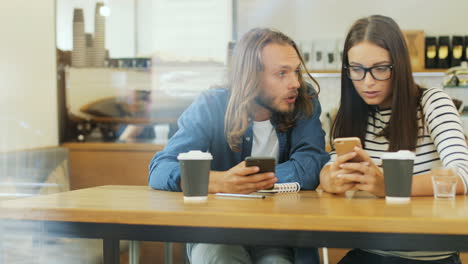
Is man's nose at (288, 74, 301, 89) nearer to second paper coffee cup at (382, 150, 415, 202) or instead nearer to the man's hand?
the man's hand

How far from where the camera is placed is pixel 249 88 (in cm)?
148

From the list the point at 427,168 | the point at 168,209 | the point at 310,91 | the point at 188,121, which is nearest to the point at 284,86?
the point at 310,91

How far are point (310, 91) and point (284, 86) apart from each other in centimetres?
9

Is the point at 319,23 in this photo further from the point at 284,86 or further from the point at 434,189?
the point at 434,189

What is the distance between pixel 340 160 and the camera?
1055 mm

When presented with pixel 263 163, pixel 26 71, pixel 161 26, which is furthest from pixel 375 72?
pixel 161 26

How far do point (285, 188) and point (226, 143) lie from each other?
250 mm

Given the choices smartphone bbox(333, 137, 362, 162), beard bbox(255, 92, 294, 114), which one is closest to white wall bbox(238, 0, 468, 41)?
beard bbox(255, 92, 294, 114)

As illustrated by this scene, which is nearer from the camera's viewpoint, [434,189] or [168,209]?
[168,209]

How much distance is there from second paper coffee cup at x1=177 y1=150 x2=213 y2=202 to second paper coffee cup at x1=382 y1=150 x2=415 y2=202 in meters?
0.31

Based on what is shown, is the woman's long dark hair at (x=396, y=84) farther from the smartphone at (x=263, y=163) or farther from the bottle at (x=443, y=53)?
the bottle at (x=443, y=53)

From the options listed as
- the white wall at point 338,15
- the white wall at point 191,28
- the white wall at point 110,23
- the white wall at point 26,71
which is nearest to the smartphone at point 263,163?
the white wall at point 26,71

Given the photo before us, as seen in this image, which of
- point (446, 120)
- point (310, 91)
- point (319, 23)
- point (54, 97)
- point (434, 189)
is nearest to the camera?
point (434, 189)

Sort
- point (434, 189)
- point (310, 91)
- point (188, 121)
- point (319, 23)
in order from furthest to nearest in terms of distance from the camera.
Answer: point (319, 23) < point (310, 91) < point (188, 121) < point (434, 189)
